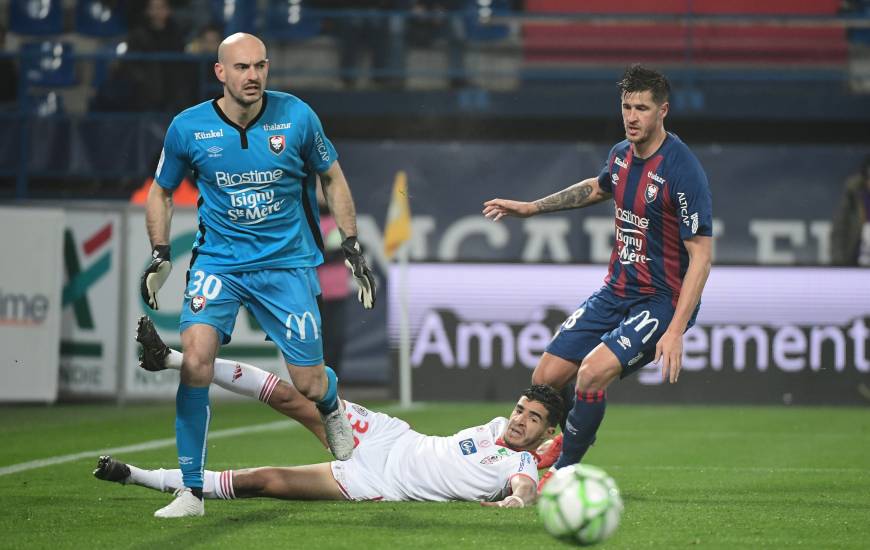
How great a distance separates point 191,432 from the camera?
22.1 ft

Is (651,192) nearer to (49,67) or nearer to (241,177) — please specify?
(241,177)

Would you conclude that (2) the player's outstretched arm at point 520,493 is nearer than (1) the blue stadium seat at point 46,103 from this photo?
Yes

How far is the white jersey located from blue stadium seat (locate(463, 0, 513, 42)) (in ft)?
37.9

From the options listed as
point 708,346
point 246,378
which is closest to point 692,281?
point 246,378

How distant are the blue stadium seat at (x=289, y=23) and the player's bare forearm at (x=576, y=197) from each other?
10544 millimetres

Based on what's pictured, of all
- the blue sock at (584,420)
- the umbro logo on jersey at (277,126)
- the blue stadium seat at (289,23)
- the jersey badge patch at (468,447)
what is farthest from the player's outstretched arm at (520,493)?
the blue stadium seat at (289,23)

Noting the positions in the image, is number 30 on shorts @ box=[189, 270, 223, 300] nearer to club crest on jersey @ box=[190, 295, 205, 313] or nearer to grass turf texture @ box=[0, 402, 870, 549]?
club crest on jersey @ box=[190, 295, 205, 313]

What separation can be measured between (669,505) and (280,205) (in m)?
2.45

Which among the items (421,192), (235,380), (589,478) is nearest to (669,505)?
(589,478)

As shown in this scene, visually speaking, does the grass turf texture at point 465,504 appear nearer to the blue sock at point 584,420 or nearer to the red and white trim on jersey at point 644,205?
the blue sock at point 584,420

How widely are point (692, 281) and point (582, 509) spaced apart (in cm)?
202

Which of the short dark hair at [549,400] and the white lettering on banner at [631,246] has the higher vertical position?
the white lettering on banner at [631,246]

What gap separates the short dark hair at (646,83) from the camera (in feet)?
24.5

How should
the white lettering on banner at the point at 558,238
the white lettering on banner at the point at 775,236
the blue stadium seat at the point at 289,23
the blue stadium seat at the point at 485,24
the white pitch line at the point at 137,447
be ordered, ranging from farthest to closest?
the blue stadium seat at the point at 485,24 < the blue stadium seat at the point at 289,23 < the white lettering on banner at the point at 775,236 < the white lettering on banner at the point at 558,238 < the white pitch line at the point at 137,447
